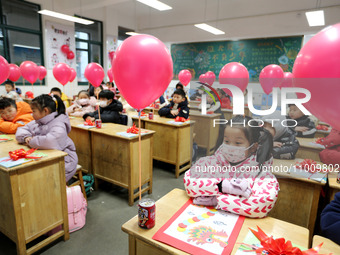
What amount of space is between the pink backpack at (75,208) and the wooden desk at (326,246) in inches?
71.8

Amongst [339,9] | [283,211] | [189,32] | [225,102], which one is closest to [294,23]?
[339,9]

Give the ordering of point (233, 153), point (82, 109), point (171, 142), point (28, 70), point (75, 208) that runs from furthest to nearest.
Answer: point (28, 70), point (82, 109), point (171, 142), point (75, 208), point (233, 153)

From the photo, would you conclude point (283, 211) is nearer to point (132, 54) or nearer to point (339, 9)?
point (132, 54)

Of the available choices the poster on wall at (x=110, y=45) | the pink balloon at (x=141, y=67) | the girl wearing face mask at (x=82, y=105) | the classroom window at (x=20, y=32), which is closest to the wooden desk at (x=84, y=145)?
the girl wearing face mask at (x=82, y=105)

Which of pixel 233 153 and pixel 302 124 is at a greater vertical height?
pixel 302 124

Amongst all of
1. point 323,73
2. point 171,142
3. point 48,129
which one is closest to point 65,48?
point 171,142

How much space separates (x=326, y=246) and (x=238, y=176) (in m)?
0.45

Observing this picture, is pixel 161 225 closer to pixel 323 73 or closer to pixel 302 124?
pixel 302 124

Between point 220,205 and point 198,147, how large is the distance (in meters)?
0.33

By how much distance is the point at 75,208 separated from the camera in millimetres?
2039

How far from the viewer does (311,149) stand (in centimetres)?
111

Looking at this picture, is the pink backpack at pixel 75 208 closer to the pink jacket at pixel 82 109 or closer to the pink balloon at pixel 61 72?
the pink jacket at pixel 82 109

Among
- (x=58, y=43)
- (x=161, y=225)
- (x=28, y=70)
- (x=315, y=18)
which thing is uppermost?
(x=315, y=18)

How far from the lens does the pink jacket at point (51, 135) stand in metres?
1.87
